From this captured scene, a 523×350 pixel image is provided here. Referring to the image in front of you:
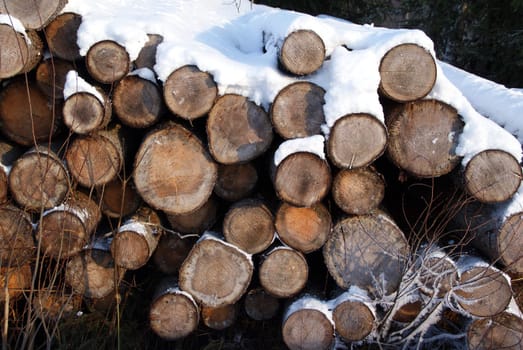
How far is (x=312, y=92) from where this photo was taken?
8.81 ft

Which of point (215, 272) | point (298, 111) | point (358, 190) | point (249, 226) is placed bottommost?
point (215, 272)

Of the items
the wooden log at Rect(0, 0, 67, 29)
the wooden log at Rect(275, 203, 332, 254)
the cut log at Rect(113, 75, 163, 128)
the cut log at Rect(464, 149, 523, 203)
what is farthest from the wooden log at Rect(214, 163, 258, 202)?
the wooden log at Rect(0, 0, 67, 29)

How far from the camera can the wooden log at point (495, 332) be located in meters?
2.78

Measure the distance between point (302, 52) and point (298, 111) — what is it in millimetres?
342

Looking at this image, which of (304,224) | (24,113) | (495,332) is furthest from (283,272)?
(24,113)

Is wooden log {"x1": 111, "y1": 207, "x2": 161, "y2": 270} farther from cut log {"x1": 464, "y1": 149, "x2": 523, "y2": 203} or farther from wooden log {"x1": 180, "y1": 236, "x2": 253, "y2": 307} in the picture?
cut log {"x1": 464, "y1": 149, "x2": 523, "y2": 203}

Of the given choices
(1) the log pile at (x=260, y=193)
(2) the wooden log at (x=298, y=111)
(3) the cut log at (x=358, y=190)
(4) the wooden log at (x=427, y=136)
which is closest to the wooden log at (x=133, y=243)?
(1) the log pile at (x=260, y=193)

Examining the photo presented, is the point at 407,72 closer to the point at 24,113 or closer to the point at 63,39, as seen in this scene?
the point at 63,39

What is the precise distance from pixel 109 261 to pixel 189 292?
1.86 ft

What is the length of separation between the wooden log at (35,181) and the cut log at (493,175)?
7.43 feet

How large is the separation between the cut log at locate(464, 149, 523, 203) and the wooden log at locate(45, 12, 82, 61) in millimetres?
2358

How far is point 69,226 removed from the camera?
293 cm

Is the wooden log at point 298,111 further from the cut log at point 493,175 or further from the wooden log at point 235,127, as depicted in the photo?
the cut log at point 493,175

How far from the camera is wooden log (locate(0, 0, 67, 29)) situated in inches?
112
